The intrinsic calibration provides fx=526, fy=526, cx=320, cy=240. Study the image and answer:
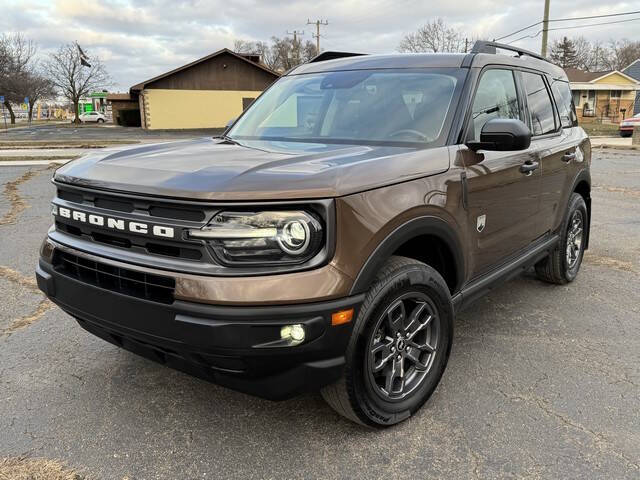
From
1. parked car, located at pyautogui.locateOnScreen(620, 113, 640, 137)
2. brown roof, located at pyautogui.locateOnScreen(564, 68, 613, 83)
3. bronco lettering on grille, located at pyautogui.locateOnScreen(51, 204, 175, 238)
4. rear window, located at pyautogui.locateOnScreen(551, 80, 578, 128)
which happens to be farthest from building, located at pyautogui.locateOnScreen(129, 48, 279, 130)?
bronco lettering on grille, located at pyautogui.locateOnScreen(51, 204, 175, 238)

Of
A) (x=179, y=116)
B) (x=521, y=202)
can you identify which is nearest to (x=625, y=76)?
(x=179, y=116)

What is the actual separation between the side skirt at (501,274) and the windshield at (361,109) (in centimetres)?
92

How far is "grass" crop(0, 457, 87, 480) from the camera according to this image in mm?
2287

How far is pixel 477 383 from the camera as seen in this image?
3088mm

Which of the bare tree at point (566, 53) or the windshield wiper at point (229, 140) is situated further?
the bare tree at point (566, 53)

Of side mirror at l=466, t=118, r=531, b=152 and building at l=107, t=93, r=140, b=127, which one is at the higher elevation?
building at l=107, t=93, r=140, b=127

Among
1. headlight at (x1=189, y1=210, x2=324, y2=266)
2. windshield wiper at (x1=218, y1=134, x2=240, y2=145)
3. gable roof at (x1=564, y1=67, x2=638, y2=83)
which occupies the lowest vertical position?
headlight at (x1=189, y1=210, x2=324, y2=266)

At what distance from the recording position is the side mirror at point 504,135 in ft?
9.14

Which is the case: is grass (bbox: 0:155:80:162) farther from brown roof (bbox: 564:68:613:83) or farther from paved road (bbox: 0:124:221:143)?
brown roof (bbox: 564:68:613:83)

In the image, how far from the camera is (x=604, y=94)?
52.6 m

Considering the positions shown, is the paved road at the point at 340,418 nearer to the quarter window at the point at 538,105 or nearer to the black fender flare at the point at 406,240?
the black fender flare at the point at 406,240

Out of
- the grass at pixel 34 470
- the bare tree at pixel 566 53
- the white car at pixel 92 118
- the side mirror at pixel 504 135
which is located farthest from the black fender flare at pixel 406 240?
the bare tree at pixel 566 53

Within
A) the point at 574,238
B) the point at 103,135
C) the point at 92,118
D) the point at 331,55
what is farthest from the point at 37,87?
the point at 574,238

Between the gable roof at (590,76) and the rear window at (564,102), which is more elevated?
the gable roof at (590,76)
